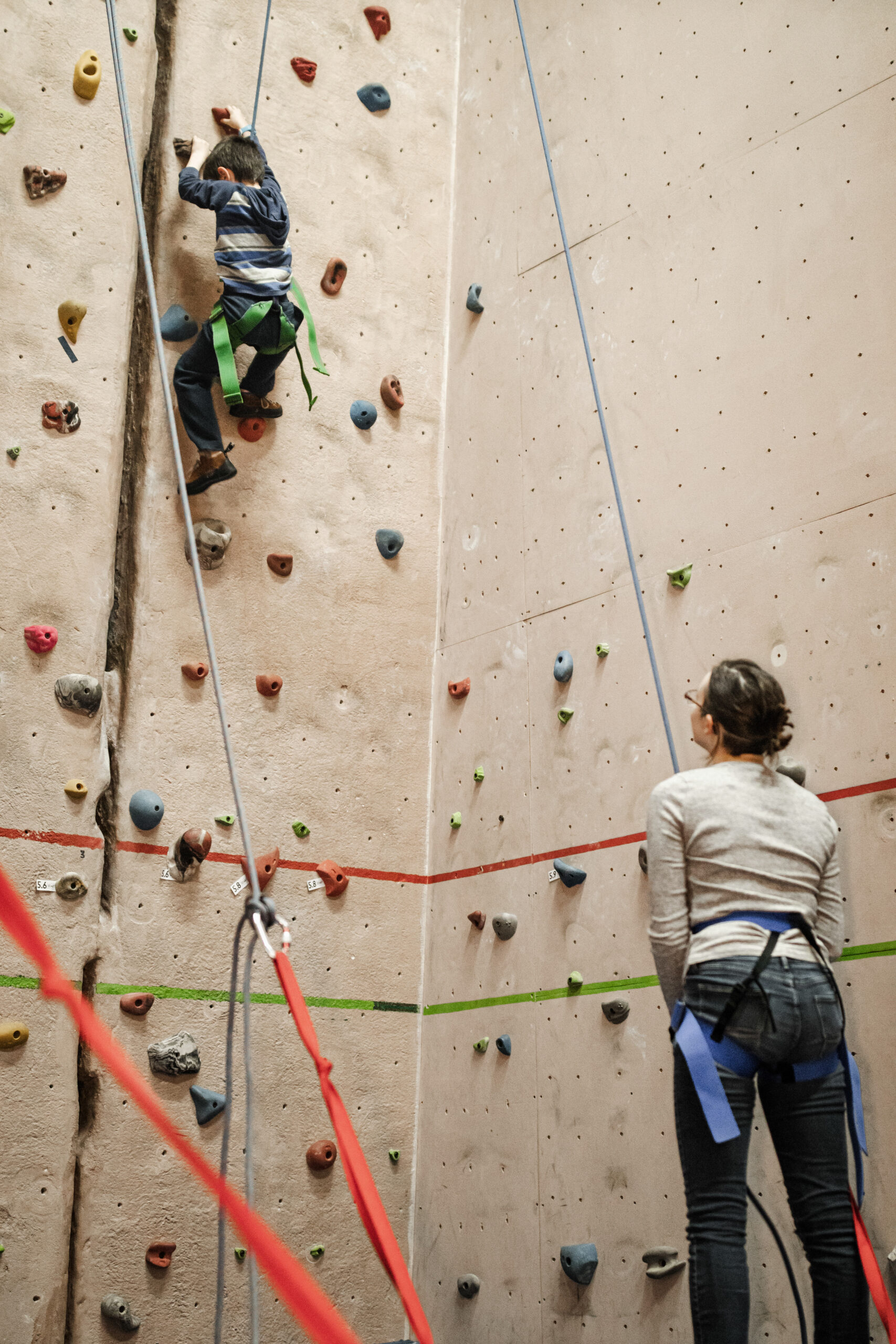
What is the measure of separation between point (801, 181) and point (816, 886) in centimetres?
185

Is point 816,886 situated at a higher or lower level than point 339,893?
lower

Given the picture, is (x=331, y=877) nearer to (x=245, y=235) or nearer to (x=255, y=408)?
(x=255, y=408)

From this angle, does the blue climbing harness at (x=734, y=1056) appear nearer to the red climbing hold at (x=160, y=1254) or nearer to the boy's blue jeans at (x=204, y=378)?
the red climbing hold at (x=160, y=1254)

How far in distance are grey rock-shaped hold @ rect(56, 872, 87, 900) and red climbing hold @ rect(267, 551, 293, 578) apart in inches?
40.8

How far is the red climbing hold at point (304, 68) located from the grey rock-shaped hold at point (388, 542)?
58.6 inches

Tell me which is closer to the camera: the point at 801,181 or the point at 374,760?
the point at 801,181

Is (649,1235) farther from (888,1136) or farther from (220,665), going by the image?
(220,665)

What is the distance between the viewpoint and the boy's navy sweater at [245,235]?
3021 millimetres

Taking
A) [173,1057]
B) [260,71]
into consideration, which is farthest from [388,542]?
[173,1057]

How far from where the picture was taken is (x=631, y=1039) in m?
2.64

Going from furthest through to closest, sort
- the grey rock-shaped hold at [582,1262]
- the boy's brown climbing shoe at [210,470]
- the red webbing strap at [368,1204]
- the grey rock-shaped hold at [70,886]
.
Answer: the boy's brown climbing shoe at [210,470] < the grey rock-shaped hold at [70,886] < the grey rock-shaped hold at [582,1262] < the red webbing strap at [368,1204]

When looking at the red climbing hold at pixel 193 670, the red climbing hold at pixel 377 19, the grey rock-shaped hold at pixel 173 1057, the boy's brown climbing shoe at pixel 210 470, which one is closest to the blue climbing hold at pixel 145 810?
the red climbing hold at pixel 193 670

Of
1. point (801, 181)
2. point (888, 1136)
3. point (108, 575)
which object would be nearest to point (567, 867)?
point (888, 1136)

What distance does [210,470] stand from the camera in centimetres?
313
